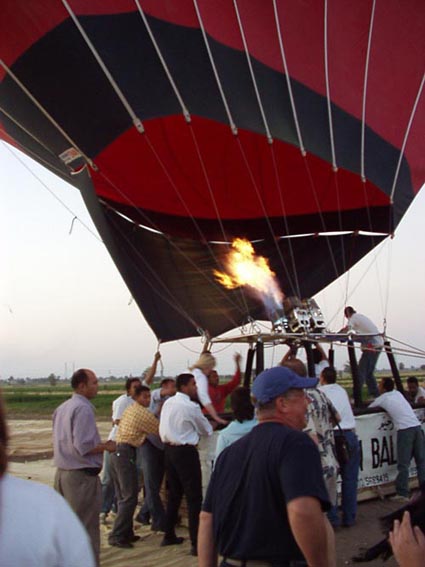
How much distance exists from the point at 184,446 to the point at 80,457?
112 cm

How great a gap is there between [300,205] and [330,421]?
6413mm

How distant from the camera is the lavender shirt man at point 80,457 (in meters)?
4.03

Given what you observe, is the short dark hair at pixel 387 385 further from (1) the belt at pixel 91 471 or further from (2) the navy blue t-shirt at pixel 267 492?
(2) the navy blue t-shirt at pixel 267 492

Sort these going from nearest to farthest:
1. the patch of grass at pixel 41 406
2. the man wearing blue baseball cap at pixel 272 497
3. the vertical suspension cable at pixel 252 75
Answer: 1. the man wearing blue baseball cap at pixel 272 497
2. the vertical suspension cable at pixel 252 75
3. the patch of grass at pixel 41 406

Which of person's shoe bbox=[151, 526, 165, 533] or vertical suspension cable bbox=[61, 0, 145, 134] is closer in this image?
person's shoe bbox=[151, 526, 165, 533]

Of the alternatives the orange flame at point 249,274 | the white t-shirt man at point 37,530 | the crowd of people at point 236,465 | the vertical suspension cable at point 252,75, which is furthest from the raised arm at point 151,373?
the white t-shirt man at point 37,530

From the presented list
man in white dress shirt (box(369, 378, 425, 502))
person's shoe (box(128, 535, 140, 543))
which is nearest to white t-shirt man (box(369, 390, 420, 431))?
man in white dress shirt (box(369, 378, 425, 502))

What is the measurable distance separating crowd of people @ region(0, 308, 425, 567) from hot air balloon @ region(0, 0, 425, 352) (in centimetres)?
248

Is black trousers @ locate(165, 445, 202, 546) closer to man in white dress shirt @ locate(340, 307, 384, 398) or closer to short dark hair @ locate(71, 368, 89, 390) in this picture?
short dark hair @ locate(71, 368, 89, 390)

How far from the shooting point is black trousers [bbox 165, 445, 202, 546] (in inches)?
194

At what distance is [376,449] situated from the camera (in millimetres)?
6461

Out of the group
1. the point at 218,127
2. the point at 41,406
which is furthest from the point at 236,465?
the point at 41,406

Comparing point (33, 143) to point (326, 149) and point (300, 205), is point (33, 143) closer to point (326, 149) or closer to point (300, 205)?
point (326, 149)

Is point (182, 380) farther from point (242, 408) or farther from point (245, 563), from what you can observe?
point (245, 563)
